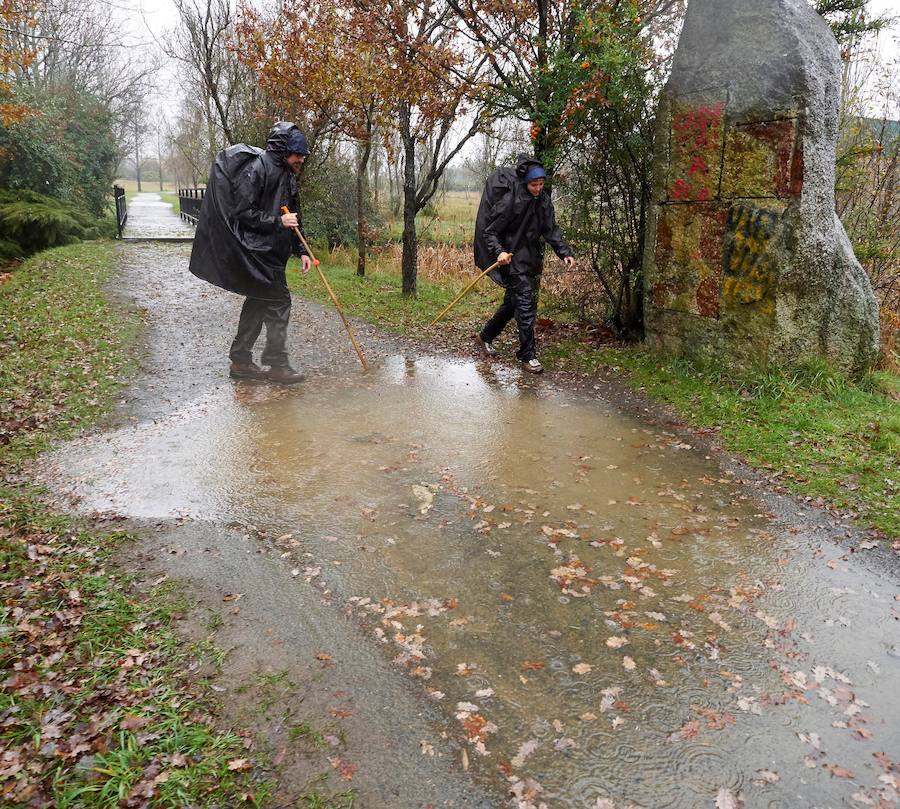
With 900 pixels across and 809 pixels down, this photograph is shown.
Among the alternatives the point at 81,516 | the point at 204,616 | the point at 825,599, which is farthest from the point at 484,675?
the point at 81,516

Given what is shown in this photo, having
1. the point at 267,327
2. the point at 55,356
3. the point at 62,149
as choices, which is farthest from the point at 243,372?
the point at 62,149

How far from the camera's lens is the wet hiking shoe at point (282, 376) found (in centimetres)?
755

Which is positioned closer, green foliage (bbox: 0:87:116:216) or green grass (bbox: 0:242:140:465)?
green grass (bbox: 0:242:140:465)

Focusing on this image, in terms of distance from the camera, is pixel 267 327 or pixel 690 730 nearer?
pixel 690 730

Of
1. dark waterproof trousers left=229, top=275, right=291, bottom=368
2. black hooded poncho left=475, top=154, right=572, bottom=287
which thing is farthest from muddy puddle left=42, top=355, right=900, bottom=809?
black hooded poncho left=475, top=154, right=572, bottom=287

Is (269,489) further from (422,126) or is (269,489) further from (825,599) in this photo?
(422,126)

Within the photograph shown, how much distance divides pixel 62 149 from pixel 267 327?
636 inches

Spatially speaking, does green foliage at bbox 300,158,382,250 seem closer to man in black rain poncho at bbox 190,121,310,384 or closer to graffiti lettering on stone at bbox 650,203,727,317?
man in black rain poncho at bbox 190,121,310,384

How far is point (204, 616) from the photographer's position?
3.62m

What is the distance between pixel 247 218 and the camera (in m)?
7.24

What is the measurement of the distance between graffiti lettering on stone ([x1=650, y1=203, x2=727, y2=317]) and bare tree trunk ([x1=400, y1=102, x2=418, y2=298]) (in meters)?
5.70

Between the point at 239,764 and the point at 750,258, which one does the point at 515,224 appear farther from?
the point at 239,764

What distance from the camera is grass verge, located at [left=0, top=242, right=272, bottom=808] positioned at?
2619 millimetres

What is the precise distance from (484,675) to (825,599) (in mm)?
2009
